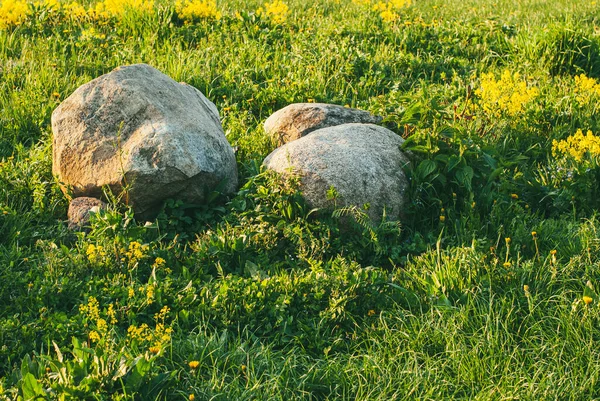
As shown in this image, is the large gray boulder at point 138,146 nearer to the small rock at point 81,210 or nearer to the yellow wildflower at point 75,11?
the small rock at point 81,210

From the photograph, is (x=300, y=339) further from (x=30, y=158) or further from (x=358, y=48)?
(x=358, y=48)

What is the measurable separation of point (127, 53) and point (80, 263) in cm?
400

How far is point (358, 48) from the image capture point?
28.3 feet

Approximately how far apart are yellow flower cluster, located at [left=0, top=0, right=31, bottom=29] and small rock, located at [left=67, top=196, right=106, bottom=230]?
14.0 feet

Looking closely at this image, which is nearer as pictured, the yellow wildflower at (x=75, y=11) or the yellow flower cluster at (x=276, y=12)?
the yellow wildflower at (x=75, y=11)

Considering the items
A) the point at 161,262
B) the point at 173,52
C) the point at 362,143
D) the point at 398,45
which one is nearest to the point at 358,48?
the point at 398,45

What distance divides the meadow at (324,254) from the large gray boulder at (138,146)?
19cm

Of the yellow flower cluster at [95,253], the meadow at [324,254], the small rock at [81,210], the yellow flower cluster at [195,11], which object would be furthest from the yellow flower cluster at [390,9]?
the yellow flower cluster at [95,253]

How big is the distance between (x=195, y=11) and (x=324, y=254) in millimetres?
5182

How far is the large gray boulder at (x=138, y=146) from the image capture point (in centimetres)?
540

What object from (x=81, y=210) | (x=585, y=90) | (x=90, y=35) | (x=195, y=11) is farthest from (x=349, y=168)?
(x=195, y=11)

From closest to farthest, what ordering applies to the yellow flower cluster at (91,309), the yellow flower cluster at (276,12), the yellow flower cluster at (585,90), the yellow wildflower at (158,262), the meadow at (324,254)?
the meadow at (324,254), the yellow flower cluster at (91,309), the yellow wildflower at (158,262), the yellow flower cluster at (585,90), the yellow flower cluster at (276,12)

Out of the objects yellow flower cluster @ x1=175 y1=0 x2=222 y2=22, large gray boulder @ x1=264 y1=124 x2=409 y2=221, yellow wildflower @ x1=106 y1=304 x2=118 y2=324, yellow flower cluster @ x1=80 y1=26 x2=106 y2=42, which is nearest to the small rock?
yellow wildflower @ x1=106 y1=304 x2=118 y2=324

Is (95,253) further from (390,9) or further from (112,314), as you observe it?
(390,9)
